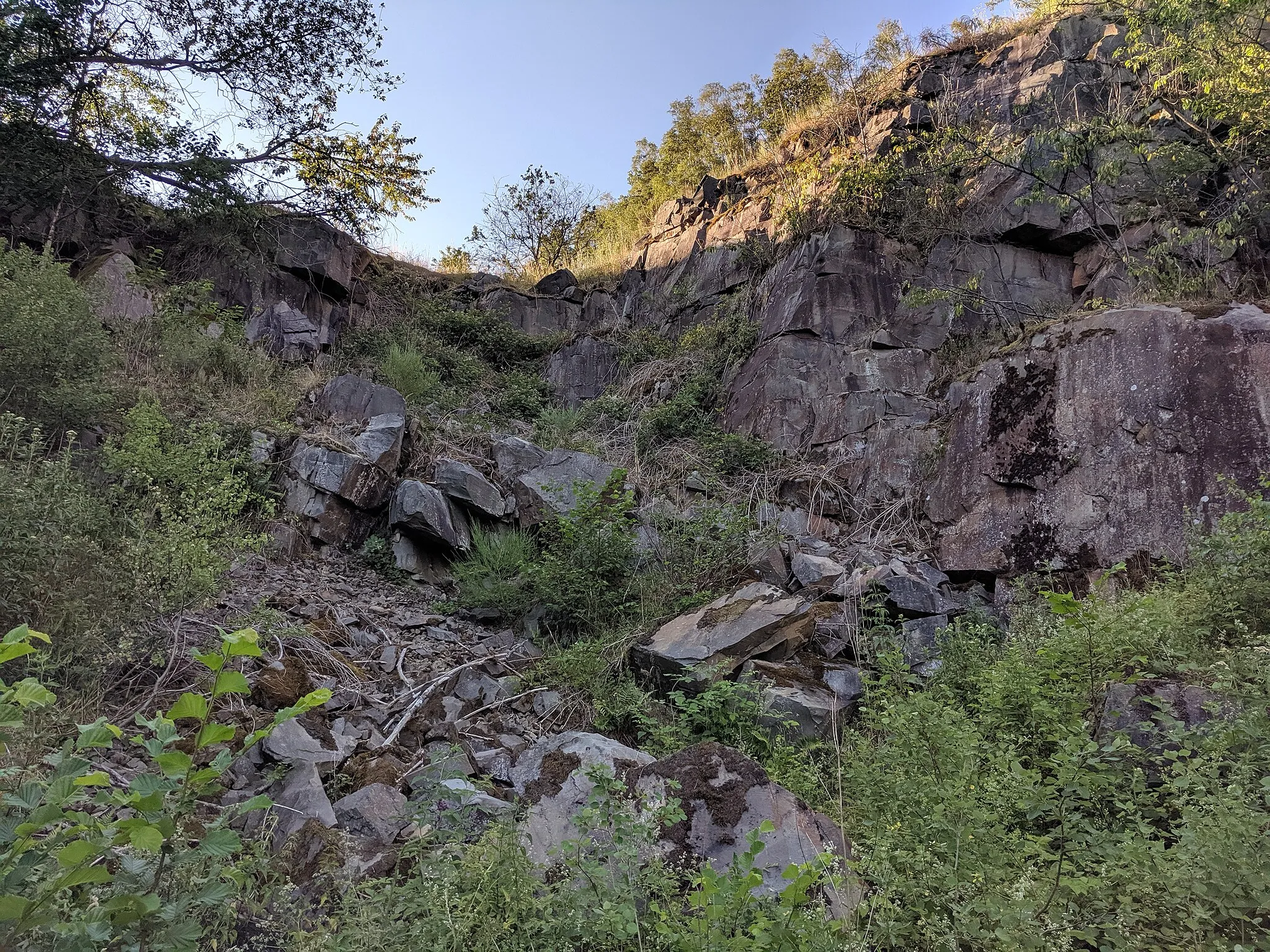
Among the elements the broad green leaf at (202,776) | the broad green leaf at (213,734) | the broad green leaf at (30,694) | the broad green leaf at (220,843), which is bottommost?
the broad green leaf at (220,843)

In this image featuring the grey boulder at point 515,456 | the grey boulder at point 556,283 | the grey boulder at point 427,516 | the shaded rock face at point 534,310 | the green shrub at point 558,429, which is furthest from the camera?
the grey boulder at point 556,283

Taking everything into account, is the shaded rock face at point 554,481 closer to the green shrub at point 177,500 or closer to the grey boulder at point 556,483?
the grey boulder at point 556,483

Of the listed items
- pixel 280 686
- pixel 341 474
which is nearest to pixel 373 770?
pixel 280 686

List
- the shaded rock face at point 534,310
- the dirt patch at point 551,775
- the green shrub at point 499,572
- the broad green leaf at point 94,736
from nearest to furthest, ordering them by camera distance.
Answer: the broad green leaf at point 94,736 < the dirt patch at point 551,775 < the green shrub at point 499,572 < the shaded rock face at point 534,310

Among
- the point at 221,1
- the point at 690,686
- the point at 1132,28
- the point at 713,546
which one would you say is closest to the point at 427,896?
the point at 690,686

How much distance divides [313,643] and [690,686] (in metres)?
2.60

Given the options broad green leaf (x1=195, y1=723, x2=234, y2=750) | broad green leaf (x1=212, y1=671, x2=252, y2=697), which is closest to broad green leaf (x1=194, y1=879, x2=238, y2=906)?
broad green leaf (x1=195, y1=723, x2=234, y2=750)

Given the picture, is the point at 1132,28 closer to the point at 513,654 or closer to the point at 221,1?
the point at 513,654

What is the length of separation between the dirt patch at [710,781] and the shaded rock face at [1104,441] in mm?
3783

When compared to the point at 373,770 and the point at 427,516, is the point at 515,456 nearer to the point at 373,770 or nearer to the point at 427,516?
the point at 427,516

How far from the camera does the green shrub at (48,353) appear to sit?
196 inches

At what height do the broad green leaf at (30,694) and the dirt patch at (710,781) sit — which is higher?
the broad green leaf at (30,694)

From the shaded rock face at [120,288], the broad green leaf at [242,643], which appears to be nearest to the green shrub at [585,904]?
the broad green leaf at [242,643]

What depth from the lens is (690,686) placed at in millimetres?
4402
